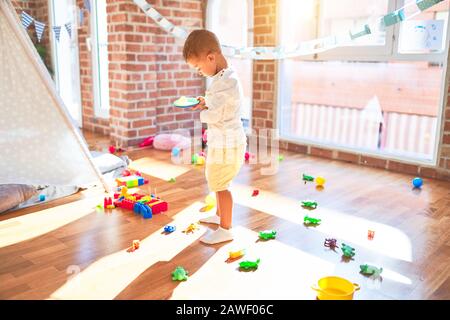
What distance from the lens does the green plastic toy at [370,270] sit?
1.61 meters

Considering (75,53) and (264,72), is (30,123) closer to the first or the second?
(264,72)

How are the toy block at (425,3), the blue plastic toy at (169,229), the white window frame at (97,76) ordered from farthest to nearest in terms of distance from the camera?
the white window frame at (97,76) < the toy block at (425,3) < the blue plastic toy at (169,229)

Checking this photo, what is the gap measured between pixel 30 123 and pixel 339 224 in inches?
66.3

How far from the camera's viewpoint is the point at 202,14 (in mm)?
4098

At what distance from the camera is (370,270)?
1606 millimetres

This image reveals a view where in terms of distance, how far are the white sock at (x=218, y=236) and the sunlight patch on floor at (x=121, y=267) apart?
0.06m

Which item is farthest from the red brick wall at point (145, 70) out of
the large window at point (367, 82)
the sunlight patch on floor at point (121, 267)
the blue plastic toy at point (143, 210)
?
the sunlight patch on floor at point (121, 267)

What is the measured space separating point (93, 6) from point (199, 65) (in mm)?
2813

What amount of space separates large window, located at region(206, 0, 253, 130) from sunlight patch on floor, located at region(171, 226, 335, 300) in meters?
2.29

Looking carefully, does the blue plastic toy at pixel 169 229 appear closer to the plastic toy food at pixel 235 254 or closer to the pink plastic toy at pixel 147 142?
the plastic toy food at pixel 235 254

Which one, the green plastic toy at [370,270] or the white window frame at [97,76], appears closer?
the green plastic toy at [370,270]

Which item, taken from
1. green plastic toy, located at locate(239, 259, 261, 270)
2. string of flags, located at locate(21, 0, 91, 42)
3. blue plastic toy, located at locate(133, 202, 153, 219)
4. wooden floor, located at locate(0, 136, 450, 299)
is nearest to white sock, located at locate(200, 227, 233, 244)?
wooden floor, located at locate(0, 136, 450, 299)

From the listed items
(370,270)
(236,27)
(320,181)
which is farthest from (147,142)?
(370,270)

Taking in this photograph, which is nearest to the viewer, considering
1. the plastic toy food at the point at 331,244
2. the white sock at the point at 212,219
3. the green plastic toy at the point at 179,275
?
the green plastic toy at the point at 179,275
